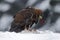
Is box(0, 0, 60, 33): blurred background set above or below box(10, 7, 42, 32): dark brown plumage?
above

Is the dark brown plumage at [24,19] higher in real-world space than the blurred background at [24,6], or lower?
lower

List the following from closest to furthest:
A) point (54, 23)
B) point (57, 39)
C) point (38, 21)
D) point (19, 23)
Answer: point (57, 39) → point (19, 23) → point (38, 21) → point (54, 23)

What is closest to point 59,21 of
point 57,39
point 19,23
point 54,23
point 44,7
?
point 54,23

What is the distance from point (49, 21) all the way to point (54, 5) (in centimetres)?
24

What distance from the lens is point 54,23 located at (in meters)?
2.39

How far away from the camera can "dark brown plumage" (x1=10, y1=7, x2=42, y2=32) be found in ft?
4.70

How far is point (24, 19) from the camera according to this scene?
146cm

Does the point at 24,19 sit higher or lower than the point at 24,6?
lower

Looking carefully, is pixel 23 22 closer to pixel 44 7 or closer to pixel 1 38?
pixel 1 38

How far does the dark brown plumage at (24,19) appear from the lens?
143 cm

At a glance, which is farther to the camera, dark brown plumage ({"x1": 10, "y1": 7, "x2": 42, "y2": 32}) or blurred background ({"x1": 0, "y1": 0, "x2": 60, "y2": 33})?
blurred background ({"x1": 0, "y1": 0, "x2": 60, "y2": 33})

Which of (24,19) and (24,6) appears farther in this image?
(24,6)

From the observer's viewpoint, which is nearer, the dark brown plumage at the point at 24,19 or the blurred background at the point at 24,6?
the dark brown plumage at the point at 24,19

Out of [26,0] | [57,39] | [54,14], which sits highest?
[26,0]
